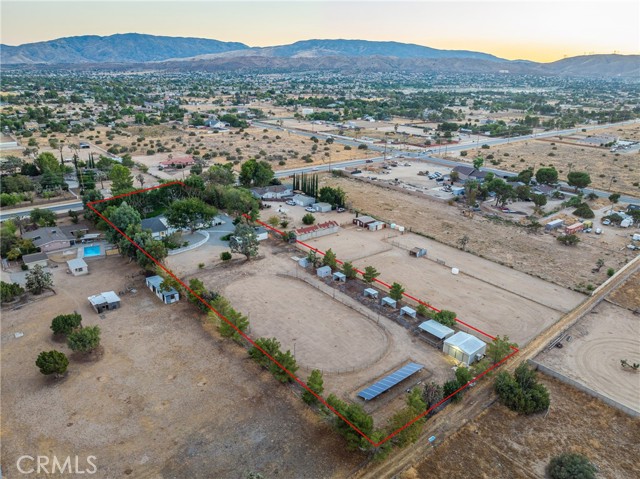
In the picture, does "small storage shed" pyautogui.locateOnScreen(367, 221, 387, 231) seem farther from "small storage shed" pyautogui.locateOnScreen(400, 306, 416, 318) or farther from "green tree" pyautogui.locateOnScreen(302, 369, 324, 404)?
"green tree" pyautogui.locateOnScreen(302, 369, 324, 404)

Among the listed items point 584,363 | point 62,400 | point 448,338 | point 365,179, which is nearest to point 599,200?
point 365,179

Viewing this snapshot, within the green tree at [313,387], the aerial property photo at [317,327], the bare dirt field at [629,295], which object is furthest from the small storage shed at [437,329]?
the bare dirt field at [629,295]

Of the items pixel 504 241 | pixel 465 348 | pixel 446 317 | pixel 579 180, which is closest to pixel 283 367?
pixel 465 348

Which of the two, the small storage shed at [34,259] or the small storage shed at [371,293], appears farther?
the small storage shed at [34,259]

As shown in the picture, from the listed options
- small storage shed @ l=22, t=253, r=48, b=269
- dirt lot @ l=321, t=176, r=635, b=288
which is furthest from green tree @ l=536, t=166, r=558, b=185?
small storage shed @ l=22, t=253, r=48, b=269

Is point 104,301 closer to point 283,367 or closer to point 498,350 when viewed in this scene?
point 283,367

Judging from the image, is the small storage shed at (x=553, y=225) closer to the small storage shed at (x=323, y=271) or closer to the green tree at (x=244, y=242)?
the small storage shed at (x=323, y=271)

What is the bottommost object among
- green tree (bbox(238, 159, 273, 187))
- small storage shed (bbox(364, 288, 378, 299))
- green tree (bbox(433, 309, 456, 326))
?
small storage shed (bbox(364, 288, 378, 299))
